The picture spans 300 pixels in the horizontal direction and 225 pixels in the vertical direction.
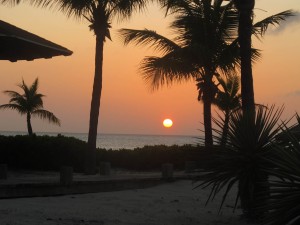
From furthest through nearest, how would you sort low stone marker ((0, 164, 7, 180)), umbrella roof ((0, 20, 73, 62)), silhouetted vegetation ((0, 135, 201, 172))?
silhouetted vegetation ((0, 135, 201, 172)) → low stone marker ((0, 164, 7, 180)) → umbrella roof ((0, 20, 73, 62))

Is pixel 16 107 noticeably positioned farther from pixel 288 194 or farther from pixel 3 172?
pixel 288 194

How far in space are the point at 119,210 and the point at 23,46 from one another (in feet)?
15.2

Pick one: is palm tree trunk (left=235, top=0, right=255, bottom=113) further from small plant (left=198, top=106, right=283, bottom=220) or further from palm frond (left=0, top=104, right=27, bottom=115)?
palm frond (left=0, top=104, right=27, bottom=115)

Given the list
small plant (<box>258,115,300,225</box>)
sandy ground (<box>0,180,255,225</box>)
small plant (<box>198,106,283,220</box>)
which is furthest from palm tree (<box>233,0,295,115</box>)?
small plant (<box>258,115,300,225</box>)

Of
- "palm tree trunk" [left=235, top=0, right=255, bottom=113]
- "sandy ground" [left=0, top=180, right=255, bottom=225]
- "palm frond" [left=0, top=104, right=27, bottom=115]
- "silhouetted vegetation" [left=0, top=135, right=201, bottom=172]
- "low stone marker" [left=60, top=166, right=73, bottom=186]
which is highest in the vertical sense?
"palm frond" [left=0, top=104, right=27, bottom=115]

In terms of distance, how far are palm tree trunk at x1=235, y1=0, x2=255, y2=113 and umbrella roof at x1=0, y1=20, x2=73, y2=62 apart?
4.41m

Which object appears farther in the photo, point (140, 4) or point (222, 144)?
point (140, 4)

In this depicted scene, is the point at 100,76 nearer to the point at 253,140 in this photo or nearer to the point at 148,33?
the point at 148,33

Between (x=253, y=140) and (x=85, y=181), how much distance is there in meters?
6.76

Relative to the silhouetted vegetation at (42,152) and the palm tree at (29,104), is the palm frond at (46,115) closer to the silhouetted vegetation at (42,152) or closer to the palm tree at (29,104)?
the palm tree at (29,104)

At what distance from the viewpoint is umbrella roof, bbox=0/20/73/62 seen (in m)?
10.9

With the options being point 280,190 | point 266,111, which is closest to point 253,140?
point 266,111

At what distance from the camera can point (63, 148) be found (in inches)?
827

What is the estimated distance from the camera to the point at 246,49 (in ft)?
34.3
